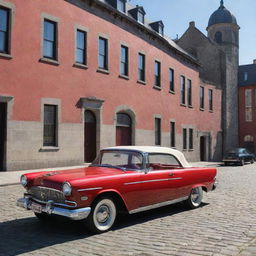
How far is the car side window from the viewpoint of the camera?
6821mm

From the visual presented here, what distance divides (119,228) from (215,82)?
3267 centimetres

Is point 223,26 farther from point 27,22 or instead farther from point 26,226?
point 26,226

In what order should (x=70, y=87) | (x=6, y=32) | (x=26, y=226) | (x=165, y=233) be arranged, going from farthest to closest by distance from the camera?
(x=70, y=87), (x=6, y=32), (x=26, y=226), (x=165, y=233)

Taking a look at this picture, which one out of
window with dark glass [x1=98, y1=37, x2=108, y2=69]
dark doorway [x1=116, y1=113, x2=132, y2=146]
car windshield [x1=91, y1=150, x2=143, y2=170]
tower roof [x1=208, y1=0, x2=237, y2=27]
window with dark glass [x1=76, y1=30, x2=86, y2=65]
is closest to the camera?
car windshield [x1=91, y1=150, x2=143, y2=170]

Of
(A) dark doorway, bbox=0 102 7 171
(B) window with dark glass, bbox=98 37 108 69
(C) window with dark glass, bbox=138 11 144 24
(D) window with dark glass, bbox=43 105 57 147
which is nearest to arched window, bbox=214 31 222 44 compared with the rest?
(C) window with dark glass, bbox=138 11 144 24

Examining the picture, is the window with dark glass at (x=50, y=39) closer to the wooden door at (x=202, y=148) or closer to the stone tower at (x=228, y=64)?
the wooden door at (x=202, y=148)

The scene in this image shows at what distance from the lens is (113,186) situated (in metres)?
5.69

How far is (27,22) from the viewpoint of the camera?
1484cm

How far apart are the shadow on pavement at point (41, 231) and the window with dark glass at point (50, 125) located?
955 centimetres

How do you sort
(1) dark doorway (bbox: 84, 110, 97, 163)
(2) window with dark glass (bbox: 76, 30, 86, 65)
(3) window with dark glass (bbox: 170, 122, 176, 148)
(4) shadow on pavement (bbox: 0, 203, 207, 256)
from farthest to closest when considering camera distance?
(3) window with dark glass (bbox: 170, 122, 176, 148)
(1) dark doorway (bbox: 84, 110, 97, 163)
(2) window with dark glass (bbox: 76, 30, 86, 65)
(4) shadow on pavement (bbox: 0, 203, 207, 256)

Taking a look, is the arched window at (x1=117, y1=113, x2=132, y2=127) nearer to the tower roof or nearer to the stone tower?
the stone tower

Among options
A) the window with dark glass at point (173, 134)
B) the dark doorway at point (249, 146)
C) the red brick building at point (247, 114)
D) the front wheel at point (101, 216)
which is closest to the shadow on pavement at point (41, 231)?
the front wheel at point (101, 216)

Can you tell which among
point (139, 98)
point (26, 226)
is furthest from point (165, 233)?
point (139, 98)

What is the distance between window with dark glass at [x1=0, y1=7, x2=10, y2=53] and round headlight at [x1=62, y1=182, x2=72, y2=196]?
10591mm
